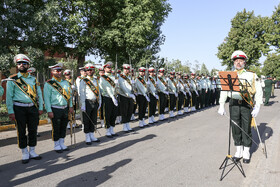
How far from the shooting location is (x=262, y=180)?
3916mm

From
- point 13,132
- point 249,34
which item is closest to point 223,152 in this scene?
point 13,132

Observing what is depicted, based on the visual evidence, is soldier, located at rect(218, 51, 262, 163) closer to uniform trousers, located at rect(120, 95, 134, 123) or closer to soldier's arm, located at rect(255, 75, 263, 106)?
soldier's arm, located at rect(255, 75, 263, 106)

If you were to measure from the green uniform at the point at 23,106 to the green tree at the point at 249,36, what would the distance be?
1385 inches

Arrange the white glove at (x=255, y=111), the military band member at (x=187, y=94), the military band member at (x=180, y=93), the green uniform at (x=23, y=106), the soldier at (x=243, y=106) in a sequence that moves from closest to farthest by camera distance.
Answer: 1. the white glove at (x=255, y=111)
2. the soldier at (x=243, y=106)
3. the green uniform at (x=23, y=106)
4. the military band member at (x=180, y=93)
5. the military band member at (x=187, y=94)

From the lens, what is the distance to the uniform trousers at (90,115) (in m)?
6.56

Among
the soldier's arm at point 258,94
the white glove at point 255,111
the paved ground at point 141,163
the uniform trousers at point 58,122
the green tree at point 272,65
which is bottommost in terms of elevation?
the paved ground at point 141,163

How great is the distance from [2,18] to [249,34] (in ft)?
118

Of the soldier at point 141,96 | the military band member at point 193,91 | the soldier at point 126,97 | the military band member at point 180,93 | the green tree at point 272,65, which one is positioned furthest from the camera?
the green tree at point 272,65

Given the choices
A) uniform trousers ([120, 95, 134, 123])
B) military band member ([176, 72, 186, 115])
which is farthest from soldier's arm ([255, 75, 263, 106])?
military band member ([176, 72, 186, 115])

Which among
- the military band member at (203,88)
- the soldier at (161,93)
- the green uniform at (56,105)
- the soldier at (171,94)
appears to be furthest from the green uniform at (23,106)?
the military band member at (203,88)

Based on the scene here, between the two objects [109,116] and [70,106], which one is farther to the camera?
[109,116]

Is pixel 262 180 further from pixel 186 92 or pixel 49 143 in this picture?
pixel 186 92

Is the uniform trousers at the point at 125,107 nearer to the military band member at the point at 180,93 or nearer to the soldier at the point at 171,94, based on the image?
the soldier at the point at 171,94

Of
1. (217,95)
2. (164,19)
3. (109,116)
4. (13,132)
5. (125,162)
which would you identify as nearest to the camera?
(125,162)
